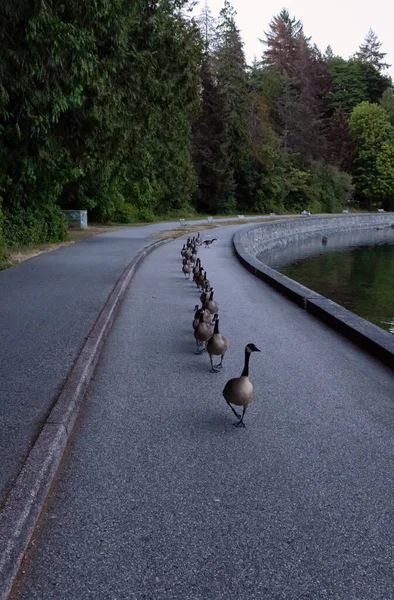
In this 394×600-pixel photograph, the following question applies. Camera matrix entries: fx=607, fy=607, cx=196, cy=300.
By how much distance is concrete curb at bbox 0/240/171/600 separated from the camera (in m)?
2.93

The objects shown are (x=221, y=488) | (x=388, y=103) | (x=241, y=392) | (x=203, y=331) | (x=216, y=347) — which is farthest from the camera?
(x=388, y=103)

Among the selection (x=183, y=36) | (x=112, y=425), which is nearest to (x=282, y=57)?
(x=183, y=36)

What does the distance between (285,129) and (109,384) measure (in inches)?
2883

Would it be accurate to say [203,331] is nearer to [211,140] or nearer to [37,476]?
[37,476]

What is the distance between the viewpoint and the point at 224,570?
2.93m

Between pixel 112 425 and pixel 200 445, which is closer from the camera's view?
pixel 200 445

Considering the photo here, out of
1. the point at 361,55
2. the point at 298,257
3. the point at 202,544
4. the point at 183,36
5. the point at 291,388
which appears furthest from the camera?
the point at 361,55

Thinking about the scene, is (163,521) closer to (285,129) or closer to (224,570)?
(224,570)

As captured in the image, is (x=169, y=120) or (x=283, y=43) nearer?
(x=169, y=120)

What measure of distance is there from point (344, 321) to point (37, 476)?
6.03 metres

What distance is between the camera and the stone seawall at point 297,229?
32.7m

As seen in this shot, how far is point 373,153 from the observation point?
82.7 meters

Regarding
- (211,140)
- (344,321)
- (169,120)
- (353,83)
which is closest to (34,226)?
(169,120)

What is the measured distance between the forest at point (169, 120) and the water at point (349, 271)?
26.2 ft
